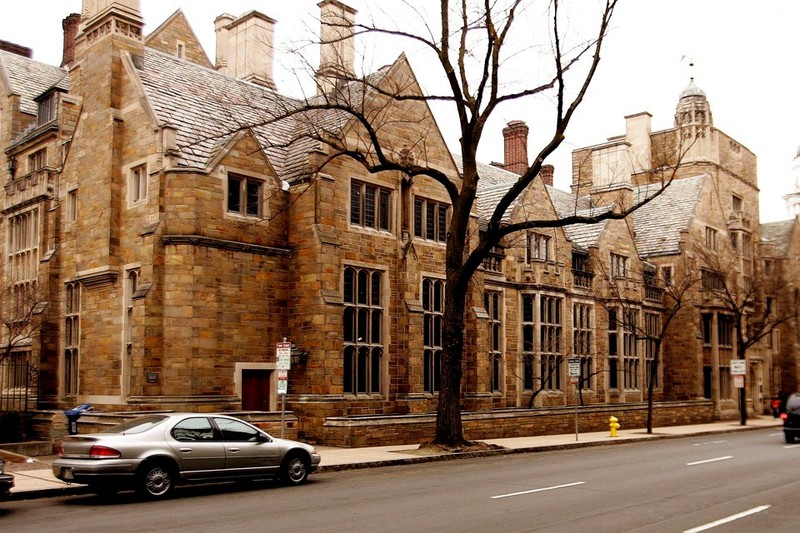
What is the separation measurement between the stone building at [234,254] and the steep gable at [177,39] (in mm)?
81

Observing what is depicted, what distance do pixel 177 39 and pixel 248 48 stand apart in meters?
3.00

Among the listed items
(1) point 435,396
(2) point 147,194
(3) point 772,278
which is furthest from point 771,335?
(2) point 147,194

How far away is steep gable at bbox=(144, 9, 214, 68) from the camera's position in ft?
112

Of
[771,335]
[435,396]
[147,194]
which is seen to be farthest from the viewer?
[771,335]

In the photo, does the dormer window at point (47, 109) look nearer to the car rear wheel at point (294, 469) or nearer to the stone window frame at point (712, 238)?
the car rear wheel at point (294, 469)

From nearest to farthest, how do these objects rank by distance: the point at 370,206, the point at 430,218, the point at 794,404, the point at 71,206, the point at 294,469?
the point at 294,469 → the point at 71,206 → the point at 370,206 → the point at 794,404 → the point at 430,218

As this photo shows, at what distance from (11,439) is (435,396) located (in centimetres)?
1307

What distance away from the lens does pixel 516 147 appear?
156ft

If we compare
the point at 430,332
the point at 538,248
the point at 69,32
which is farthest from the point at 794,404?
the point at 69,32

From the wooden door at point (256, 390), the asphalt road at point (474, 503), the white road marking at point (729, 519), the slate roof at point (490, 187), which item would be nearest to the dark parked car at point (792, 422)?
the asphalt road at point (474, 503)

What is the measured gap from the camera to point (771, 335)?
52812 mm

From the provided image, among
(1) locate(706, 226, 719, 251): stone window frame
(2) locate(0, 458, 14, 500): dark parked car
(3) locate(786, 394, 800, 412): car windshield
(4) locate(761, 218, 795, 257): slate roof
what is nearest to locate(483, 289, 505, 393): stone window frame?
(3) locate(786, 394, 800, 412): car windshield

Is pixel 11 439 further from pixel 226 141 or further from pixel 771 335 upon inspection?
pixel 771 335

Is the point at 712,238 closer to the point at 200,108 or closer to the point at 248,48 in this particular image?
Result: the point at 248,48
